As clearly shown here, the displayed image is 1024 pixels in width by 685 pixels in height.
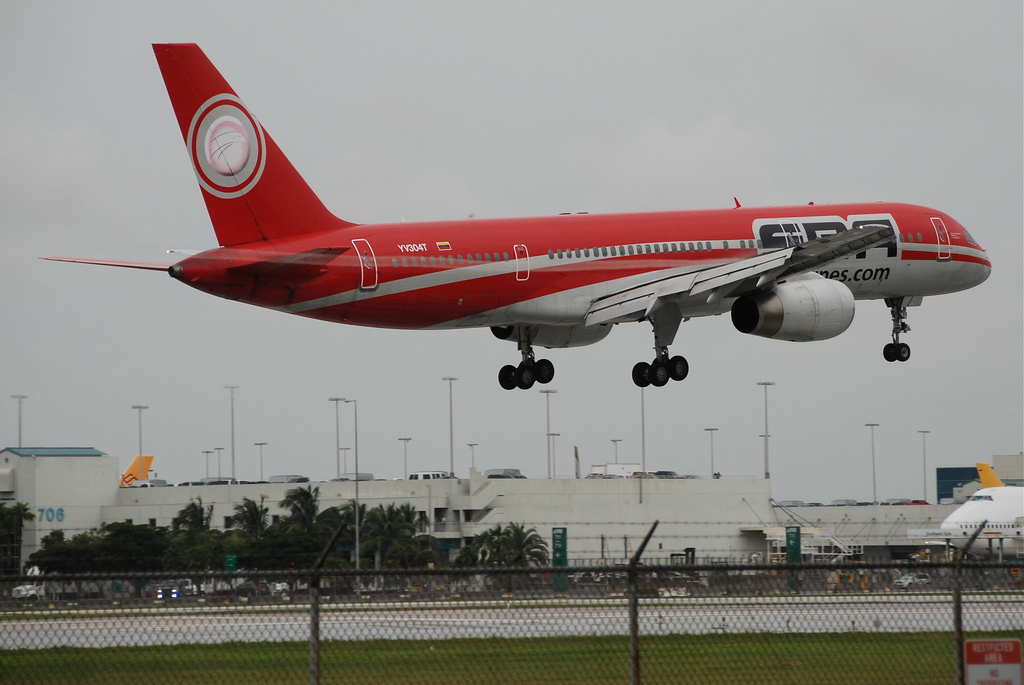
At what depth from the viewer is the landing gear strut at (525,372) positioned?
43281mm

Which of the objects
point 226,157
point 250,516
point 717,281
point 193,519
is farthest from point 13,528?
point 717,281

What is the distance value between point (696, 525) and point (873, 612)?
67.5m

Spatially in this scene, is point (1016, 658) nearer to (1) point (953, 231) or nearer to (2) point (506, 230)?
(2) point (506, 230)

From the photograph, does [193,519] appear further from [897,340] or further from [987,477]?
[897,340]

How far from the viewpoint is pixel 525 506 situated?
98.6 metres

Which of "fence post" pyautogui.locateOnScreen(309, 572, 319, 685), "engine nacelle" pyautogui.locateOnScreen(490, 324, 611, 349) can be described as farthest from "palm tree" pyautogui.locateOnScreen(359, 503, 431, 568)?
"fence post" pyautogui.locateOnScreen(309, 572, 319, 685)

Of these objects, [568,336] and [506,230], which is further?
[568,336]

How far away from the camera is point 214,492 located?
102688mm

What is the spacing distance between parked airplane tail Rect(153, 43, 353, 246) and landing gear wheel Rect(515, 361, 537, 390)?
419 inches

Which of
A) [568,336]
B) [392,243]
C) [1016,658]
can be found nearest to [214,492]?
[568,336]

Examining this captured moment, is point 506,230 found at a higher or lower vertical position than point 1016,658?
higher

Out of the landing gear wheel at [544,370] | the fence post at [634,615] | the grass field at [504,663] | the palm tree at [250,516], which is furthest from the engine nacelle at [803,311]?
the palm tree at [250,516]

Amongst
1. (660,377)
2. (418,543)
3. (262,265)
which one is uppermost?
(262,265)

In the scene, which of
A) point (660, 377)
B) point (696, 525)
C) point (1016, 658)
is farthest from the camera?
point (696, 525)
